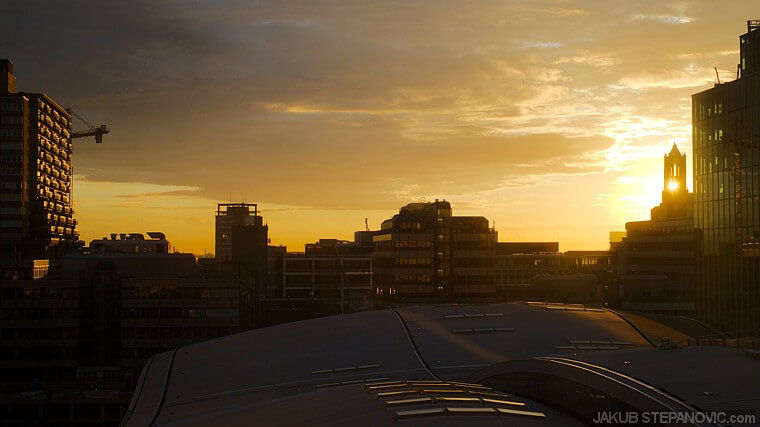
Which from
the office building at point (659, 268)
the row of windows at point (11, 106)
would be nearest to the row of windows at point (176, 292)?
the office building at point (659, 268)

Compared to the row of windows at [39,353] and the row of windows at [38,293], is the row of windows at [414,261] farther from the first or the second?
the row of windows at [39,353]

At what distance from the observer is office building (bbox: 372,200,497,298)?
104 metres

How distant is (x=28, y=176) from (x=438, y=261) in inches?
2569

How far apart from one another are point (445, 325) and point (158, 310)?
3669cm

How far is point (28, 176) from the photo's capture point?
4700 inches

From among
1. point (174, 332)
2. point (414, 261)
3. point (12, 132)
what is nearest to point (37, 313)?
point (174, 332)

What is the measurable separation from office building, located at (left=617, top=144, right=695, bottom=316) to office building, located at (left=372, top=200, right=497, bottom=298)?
63.6 ft

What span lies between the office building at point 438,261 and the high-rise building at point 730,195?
34.9 metres

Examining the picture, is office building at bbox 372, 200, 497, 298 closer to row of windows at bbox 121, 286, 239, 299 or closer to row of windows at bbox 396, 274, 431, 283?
row of windows at bbox 396, 274, 431, 283

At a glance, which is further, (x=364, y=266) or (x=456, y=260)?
(x=364, y=266)

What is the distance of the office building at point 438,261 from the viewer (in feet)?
342

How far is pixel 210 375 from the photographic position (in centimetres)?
3981

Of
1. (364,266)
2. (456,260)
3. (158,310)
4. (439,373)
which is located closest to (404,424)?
(439,373)

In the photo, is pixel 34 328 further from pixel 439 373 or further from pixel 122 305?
pixel 439 373
